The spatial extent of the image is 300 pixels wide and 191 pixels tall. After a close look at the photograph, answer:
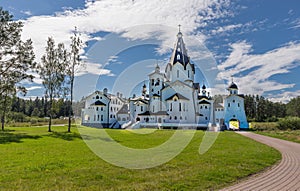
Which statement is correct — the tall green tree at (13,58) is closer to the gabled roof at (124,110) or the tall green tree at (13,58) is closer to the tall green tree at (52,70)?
the tall green tree at (52,70)

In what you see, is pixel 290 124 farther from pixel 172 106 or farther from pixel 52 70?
pixel 52 70

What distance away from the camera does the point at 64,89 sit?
3366 cm

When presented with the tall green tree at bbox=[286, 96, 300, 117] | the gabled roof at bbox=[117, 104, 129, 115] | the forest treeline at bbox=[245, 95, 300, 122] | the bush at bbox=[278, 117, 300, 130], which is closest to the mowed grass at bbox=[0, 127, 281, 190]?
the bush at bbox=[278, 117, 300, 130]

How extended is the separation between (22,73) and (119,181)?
957 inches

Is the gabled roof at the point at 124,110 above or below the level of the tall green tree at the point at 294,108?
below

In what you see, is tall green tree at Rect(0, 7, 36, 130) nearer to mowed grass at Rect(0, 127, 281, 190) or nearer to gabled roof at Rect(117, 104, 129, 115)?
mowed grass at Rect(0, 127, 281, 190)

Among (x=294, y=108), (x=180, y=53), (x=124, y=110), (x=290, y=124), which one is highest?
(x=180, y=53)

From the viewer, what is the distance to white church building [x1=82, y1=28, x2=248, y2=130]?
50.9 metres

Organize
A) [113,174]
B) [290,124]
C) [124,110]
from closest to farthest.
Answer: [113,174] → [290,124] → [124,110]

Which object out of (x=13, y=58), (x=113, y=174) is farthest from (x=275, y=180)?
(x=13, y=58)

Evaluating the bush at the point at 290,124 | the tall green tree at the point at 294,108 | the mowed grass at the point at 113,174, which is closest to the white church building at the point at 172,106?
the bush at the point at 290,124

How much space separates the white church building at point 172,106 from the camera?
50938mm

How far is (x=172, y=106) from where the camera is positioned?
51.4 m

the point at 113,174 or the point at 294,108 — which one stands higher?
the point at 294,108
